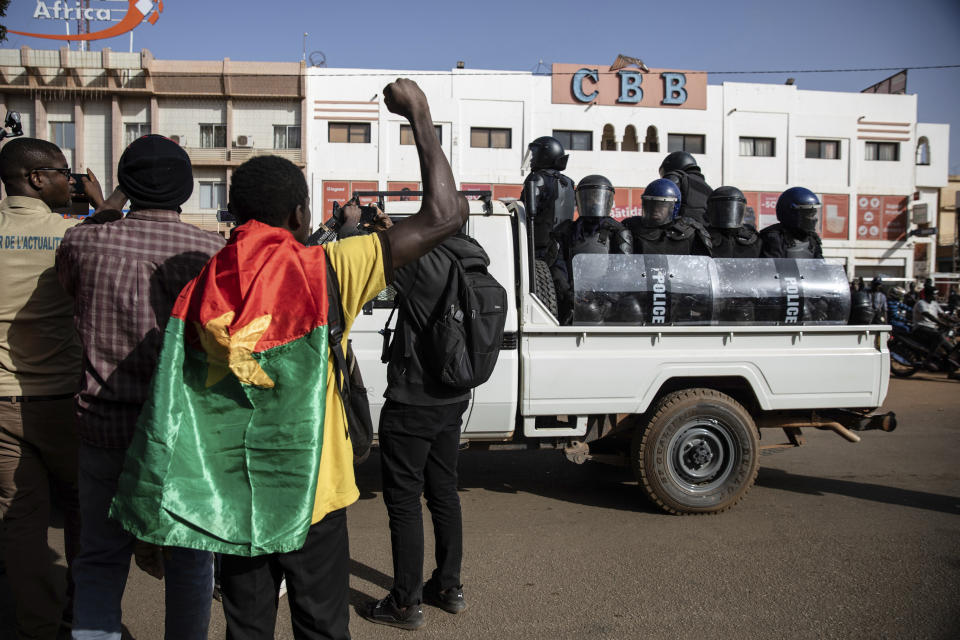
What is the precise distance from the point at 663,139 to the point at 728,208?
78.9 ft

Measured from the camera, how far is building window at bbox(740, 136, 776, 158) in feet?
92.9

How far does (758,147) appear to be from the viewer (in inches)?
1119

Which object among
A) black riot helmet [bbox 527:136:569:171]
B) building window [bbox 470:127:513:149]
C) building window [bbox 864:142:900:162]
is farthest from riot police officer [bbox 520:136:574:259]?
building window [bbox 864:142:900:162]

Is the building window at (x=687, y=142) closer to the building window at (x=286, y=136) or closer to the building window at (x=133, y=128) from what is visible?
the building window at (x=286, y=136)

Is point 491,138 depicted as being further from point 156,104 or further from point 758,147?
point 156,104

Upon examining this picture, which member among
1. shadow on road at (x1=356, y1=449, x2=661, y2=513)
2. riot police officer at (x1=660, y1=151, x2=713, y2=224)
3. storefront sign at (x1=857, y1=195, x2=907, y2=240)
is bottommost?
shadow on road at (x1=356, y1=449, x2=661, y2=513)

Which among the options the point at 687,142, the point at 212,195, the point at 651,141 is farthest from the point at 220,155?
the point at 687,142

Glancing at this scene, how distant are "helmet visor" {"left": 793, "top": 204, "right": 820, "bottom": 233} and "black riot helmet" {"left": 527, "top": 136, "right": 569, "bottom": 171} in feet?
6.73

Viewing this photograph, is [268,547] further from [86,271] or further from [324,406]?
[86,271]

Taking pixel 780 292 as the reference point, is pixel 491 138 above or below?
above

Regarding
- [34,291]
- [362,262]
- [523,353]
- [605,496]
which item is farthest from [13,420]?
[605,496]

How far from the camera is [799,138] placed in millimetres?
28359

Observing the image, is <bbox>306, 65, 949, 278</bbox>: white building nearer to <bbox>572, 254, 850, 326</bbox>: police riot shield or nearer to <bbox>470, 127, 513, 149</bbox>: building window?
<bbox>470, 127, 513, 149</bbox>: building window

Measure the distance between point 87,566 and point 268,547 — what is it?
86 cm
